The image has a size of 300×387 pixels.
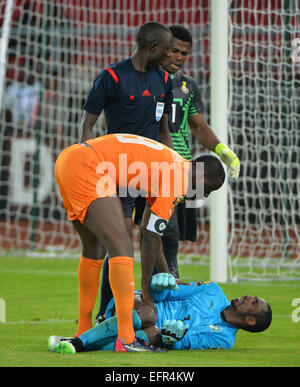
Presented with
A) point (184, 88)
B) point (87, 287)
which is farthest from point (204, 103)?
point (87, 287)

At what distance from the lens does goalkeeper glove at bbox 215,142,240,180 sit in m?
5.38

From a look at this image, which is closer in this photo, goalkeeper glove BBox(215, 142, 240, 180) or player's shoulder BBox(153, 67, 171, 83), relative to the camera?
player's shoulder BBox(153, 67, 171, 83)

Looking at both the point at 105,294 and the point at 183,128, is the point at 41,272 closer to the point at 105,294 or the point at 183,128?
the point at 183,128

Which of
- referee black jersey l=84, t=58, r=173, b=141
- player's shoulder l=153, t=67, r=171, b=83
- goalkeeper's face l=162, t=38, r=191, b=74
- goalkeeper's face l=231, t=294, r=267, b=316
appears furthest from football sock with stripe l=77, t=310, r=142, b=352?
goalkeeper's face l=162, t=38, r=191, b=74

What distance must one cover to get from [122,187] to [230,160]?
1237 mm

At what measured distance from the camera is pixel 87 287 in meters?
4.68

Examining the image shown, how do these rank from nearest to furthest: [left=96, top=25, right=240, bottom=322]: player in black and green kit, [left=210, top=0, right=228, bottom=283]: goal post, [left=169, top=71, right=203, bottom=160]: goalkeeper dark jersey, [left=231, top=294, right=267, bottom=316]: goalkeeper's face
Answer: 1. [left=231, top=294, right=267, bottom=316]: goalkeeper's face
2. [left=96, top=25, right=240, bottom=322]: player in black and green kit
3. [left=169, top=71, right=203, bottom=160]: goalkeeper dark jersey
4. [left=210, top=0, right=228, bottom=283]: goal post

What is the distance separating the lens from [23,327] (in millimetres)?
5441

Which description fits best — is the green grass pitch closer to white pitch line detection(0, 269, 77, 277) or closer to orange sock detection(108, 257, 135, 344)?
white pitch line detection(0, 269, 77, 277)

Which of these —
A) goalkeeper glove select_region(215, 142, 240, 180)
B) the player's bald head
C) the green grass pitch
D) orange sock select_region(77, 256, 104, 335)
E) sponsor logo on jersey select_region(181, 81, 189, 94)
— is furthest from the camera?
sponsor logo on jersey select_region(181, 81, 189, 94)

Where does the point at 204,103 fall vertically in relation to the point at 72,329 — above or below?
above

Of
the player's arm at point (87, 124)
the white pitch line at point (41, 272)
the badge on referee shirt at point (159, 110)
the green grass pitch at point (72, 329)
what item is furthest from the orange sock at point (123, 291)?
the white pitch line at point (41, 272)

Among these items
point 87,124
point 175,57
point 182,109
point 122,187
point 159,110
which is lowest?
point 122,187

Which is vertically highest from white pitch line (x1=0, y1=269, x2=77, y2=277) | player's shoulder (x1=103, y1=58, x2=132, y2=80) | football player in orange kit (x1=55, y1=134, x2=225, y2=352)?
player's shoulder (x1=103, y1=58, x2=132, y2=80)
